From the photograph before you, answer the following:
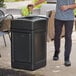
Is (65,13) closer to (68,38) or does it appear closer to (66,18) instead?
(66,18)

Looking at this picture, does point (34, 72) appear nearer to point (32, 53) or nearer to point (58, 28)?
point (32, 53)

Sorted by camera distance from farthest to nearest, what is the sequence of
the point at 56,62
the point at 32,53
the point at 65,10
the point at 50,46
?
the point at 50,46, the point at 56,62, the point at 65,10, the point at 32,53

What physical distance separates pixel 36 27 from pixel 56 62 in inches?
59.4

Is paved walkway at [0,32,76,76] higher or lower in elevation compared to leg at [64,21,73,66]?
lower

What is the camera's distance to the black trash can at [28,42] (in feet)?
26.0

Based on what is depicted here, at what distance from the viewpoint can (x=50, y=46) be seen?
11328 mm

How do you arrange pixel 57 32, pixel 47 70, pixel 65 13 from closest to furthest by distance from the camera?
pixel 47 70 → pixel 65 13 → pixel 57 32

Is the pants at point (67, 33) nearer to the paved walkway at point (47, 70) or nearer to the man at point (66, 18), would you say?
the man at point (66, 18)

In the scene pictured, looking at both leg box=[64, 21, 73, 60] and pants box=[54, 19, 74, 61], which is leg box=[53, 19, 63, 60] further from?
leg box=[64, 21, 73, 60]

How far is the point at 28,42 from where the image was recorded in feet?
26.1

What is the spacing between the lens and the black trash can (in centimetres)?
794

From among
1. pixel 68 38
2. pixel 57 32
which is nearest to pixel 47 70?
pixel 68 38

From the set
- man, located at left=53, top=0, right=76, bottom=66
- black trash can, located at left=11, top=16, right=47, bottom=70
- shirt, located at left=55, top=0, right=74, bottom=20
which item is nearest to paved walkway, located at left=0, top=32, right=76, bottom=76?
black trash can, located at left=11, top=16, right=47, bottom=70

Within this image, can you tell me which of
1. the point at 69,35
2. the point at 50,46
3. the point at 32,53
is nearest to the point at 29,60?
the point at 32,53
